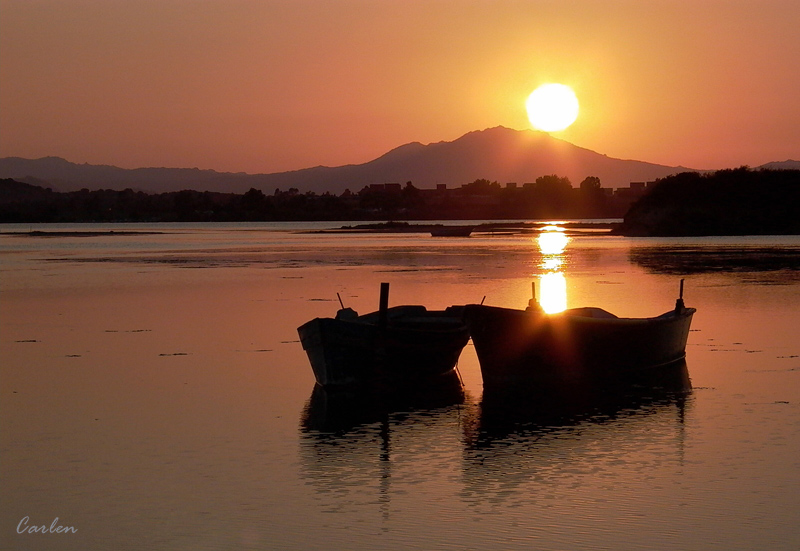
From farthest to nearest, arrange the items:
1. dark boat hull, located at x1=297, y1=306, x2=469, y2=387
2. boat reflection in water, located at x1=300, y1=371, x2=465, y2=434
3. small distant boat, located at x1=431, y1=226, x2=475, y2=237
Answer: small distant boat, located at x1=431, y1=226, x2=475, y2=237 < dark boat hull, located at x1=297, y1=306, x2=469, y2=387 < boat reflection in water, located at x1=300, y1=371, x2=465, y2=434

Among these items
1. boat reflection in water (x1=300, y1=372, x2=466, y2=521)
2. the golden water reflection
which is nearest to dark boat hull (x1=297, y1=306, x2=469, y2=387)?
boat reflection in water (x1=300, y1=372, x2=466, y2=521)

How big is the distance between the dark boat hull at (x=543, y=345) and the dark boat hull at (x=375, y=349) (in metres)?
1.02

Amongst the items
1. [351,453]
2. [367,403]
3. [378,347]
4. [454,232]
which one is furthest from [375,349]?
[454,232]

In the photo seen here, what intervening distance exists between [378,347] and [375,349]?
0.08 metres

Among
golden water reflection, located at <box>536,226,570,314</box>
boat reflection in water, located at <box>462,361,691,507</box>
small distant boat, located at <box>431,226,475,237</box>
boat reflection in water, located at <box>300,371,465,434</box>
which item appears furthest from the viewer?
small distant boat, located at <box>431,226,475,237</box>

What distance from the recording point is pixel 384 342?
2292 centimetres

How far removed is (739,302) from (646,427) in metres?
24.9

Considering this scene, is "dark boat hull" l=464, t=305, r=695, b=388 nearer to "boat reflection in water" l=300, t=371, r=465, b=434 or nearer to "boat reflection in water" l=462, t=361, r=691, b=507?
"boat reflection in water" l=462, t=361, r=691, b=507

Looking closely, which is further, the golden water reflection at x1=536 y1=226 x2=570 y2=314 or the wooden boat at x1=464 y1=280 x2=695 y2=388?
the golden water reflection at x1=536 y1=226 x2=570 y2=314

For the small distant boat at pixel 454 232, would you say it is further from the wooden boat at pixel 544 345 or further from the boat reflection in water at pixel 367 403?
the boat reflection in water at pixel 367 403

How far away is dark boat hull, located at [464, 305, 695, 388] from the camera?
75.7ft

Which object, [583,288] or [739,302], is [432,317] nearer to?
[739,302]

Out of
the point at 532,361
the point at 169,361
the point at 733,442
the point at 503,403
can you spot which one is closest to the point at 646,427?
the point at 733,442

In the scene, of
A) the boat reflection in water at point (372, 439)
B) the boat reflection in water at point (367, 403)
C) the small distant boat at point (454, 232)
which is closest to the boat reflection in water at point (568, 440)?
the boat reflection in water at point (372, 439)
